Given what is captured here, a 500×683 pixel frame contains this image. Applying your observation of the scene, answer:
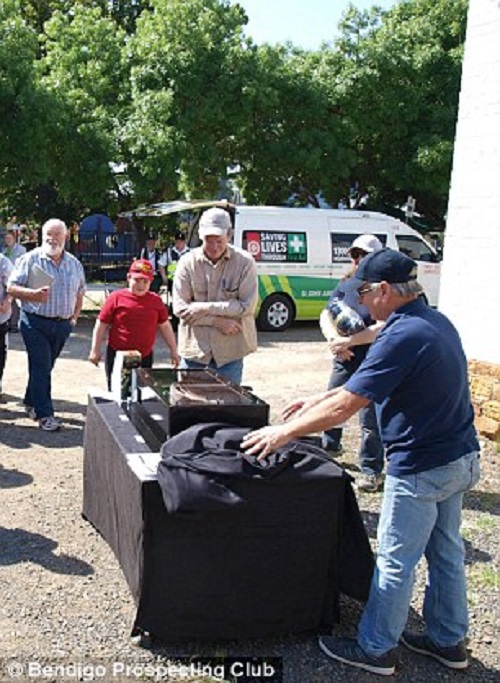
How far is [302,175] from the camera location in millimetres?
19719

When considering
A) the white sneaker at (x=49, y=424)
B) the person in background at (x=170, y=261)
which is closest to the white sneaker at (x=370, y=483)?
the white sneaker at (x=49, y=424)

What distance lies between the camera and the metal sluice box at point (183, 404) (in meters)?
3.44

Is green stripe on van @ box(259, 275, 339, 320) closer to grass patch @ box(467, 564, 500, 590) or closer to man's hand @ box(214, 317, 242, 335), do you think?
man's hand @ box(214, 317, 242, 335)

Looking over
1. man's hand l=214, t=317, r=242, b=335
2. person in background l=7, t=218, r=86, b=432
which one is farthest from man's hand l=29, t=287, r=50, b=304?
man's hand l=214, t=317, r=242, b=335

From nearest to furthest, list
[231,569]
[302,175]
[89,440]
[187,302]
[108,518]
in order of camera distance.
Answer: [231,569] → [108,518] → [89,440] → [187,302] → [302,175]

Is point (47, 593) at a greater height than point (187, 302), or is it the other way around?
point (187, 302)

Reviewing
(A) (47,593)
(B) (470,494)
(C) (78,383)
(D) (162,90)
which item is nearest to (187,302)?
(A) (47,593)

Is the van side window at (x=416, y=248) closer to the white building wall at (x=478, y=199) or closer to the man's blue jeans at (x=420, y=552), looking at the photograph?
the white building wall at (x=478, y=199)

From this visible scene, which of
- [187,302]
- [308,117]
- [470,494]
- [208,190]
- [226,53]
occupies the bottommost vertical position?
[470,494]

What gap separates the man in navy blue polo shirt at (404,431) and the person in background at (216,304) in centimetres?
188

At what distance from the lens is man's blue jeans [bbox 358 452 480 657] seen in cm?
303

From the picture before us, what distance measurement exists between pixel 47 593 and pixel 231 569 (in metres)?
1.18

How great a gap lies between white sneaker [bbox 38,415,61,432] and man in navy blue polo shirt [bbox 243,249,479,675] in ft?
13.2

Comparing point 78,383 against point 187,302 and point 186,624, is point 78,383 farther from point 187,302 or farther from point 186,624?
point 186,624
